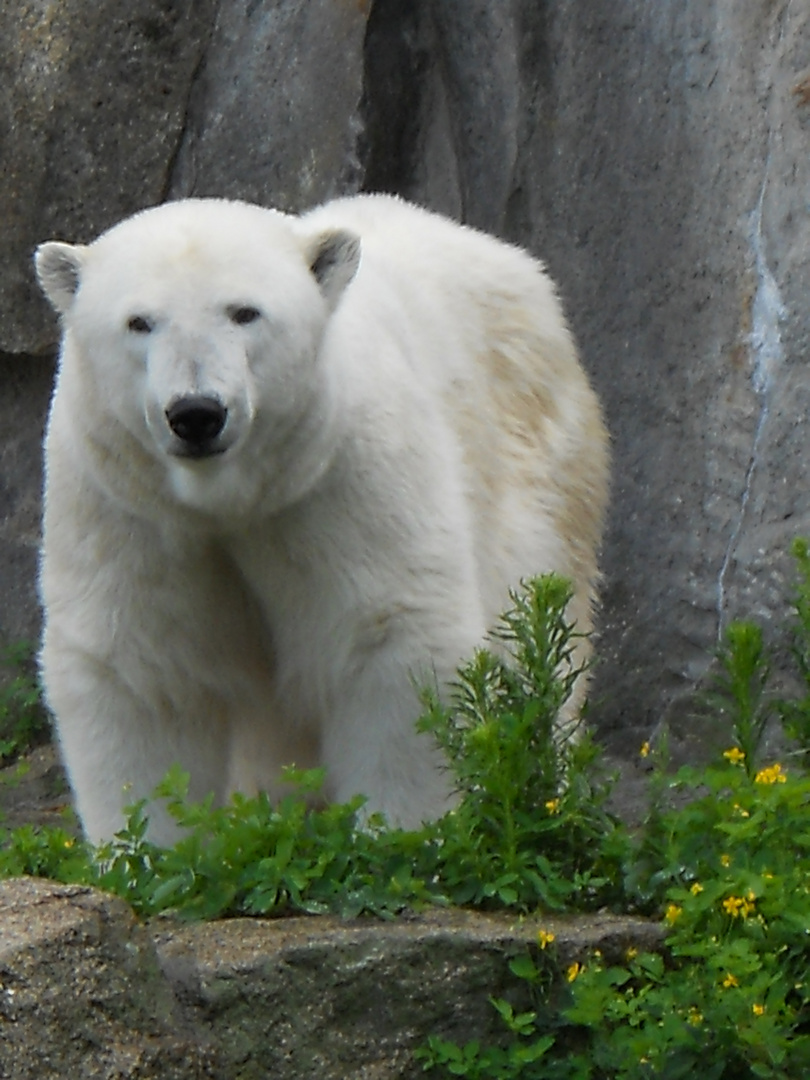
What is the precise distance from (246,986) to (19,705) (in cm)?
334

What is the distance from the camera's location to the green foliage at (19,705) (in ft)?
18.9

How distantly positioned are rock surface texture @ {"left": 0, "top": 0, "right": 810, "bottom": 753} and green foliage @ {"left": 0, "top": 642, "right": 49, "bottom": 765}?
154mm

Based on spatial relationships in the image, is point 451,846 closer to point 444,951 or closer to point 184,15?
point 444,951

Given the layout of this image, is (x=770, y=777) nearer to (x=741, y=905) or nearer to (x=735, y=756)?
(x=735, y=756)

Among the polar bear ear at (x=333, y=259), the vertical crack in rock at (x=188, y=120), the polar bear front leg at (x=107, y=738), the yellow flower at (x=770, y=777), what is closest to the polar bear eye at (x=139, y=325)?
the polar bear ear at (x=333, y=259)

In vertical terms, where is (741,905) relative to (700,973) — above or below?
above

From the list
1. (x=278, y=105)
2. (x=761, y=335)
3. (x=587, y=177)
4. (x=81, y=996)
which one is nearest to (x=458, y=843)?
(x=81, y=996)

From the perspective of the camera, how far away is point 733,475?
14.9ft

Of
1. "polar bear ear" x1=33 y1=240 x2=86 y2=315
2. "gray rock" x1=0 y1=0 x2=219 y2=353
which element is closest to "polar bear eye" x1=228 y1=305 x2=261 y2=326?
"polar bear ear" x1=33 y1=240 x2=86 y2=315

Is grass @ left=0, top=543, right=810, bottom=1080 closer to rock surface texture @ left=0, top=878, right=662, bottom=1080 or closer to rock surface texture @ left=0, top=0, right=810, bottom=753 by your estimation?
rock surface texture @ left=0, top=878, right=662, bottom=1080

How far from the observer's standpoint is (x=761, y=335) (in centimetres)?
441

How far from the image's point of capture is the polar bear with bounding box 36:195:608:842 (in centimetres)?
330

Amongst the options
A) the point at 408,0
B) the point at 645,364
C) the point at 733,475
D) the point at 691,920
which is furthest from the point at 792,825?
the point at 408,0

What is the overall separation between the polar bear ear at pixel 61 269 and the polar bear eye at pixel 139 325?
0.28m
